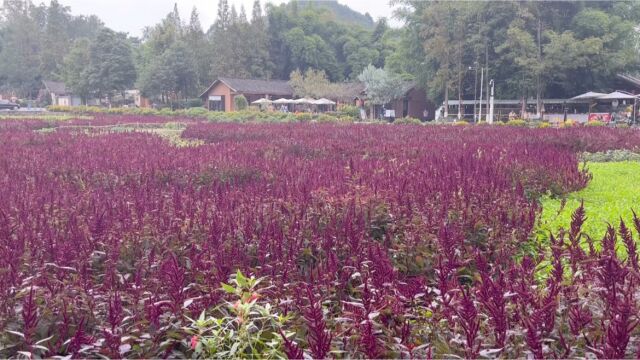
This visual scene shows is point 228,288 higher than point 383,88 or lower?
lower

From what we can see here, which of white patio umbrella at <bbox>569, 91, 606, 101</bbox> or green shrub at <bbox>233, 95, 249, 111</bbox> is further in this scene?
green shrub at <bbox>233, 95, 249, 111</bbox>

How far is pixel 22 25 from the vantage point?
3189 inches

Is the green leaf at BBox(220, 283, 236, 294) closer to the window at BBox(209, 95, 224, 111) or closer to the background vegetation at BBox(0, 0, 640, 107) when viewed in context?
the background vegetation at BBox(0, 0, 640, 107)

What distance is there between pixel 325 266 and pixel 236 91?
53308mm

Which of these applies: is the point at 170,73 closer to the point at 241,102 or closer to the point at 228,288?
the point at 241,102

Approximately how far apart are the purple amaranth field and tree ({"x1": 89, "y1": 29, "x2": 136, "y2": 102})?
54.7m

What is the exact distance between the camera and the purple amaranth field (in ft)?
9.02

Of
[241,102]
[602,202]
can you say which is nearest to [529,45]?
[241,102]

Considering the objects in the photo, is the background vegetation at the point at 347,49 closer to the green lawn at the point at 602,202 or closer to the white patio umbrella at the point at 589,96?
the white patio umbrella at the point at 589,96

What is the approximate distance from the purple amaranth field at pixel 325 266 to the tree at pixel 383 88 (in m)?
43.5

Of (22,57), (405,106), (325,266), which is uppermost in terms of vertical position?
(22,57)

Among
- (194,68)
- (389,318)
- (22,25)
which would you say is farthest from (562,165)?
(22,25)

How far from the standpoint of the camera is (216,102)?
59094 millimetres

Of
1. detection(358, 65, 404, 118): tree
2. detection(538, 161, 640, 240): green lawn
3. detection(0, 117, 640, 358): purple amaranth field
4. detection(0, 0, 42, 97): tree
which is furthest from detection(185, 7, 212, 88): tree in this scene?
detection(0, 117, 640, 358): purple amaranth field
